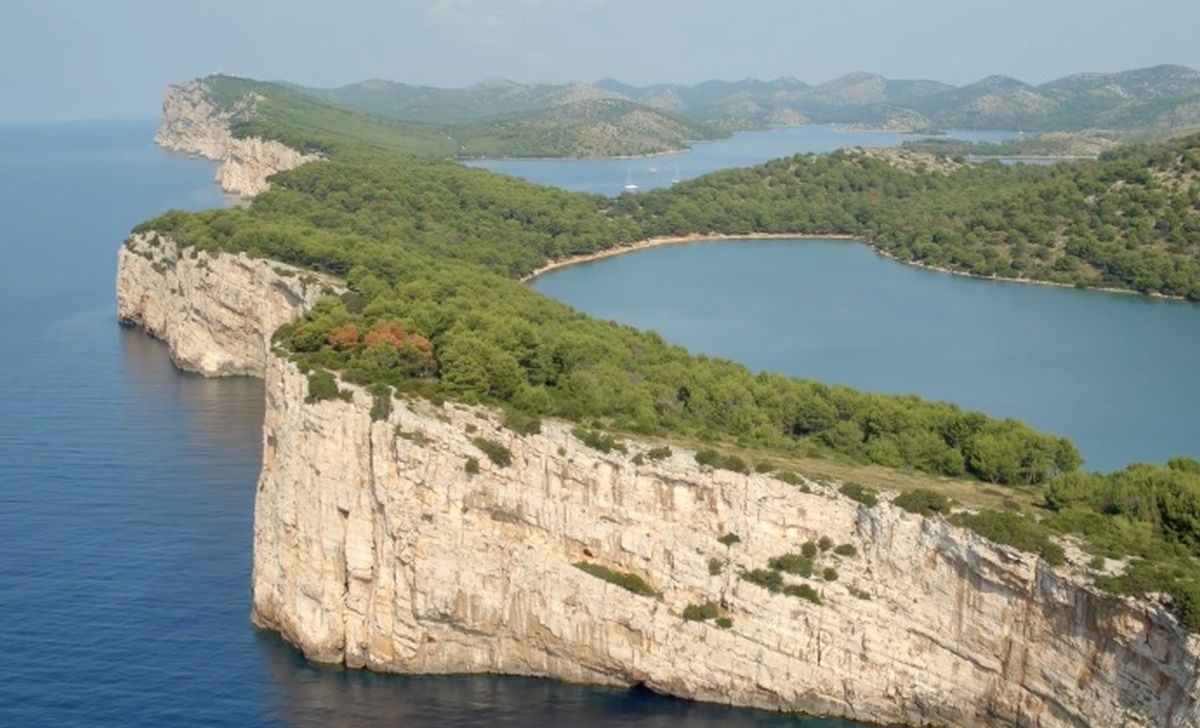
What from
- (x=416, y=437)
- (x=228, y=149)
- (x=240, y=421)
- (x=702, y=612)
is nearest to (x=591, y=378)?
(x=416, y=437)

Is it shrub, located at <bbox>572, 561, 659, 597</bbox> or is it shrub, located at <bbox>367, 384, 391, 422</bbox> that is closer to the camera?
shrub, located at <bbox>572, 561, 659, 597</bbox>

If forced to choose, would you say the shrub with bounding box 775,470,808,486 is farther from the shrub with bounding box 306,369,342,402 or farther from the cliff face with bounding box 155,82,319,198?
the cliff face with bounding box 155,82,319,198

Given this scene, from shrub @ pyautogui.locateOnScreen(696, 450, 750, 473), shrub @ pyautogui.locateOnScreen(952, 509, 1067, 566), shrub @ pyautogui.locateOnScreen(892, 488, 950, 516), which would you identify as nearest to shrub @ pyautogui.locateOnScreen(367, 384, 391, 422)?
shrub @ pyautogui.locateOnScreen(696, 450, 750, 473)

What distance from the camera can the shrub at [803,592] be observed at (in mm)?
29344

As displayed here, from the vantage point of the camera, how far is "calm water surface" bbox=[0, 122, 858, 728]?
30625mm

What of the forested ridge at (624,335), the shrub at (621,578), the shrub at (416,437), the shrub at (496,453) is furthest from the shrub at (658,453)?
the shrub at (416,437)

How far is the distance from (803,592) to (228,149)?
124 m

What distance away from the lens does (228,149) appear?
461ft

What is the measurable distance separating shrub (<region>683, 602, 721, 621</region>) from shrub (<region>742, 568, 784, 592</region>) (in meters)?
1.13

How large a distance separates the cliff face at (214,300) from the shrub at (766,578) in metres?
28.7

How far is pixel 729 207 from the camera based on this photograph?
116 m

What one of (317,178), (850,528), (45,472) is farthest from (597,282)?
(850,528)

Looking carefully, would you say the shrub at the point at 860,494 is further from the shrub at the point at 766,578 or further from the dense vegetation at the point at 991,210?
the dense vegetation at the point at 991,210

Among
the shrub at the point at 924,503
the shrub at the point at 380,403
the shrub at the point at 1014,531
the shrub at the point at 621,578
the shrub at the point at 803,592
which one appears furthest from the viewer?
the shrub at the point at 380,403
